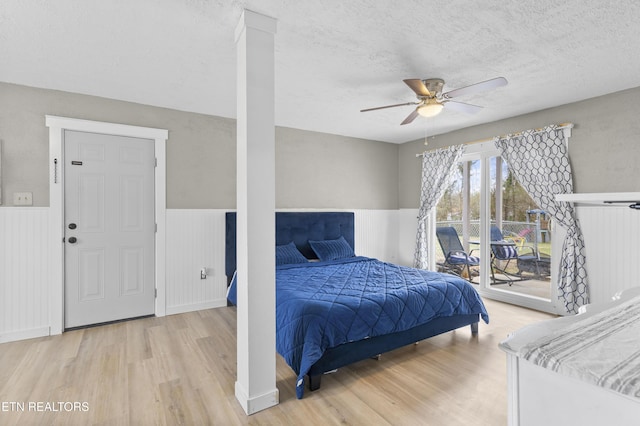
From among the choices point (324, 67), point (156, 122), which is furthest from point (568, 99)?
point (156, 122)

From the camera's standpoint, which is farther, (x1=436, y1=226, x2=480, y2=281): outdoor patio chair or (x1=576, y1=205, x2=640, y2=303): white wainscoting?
(x1=436, y1=226, x2=480, y2=281): outdoor patio chair

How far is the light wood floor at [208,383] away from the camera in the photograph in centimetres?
197

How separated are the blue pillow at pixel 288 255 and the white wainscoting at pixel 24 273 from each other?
235cm

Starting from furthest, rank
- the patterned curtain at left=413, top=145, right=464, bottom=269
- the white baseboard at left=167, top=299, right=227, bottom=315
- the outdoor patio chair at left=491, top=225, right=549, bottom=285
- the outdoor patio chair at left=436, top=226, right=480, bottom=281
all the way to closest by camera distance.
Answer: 1. the patterned curtain at left=413, top=145, right=464, bottom=269
2. the outdoor patio chair at left=436, top=226, right=480, bottom=281
3. the outdoor patio chair at left=491, top=225, right=549, bottom=285
4. the white baseboard at left=167, top=299, right=227, bottom=315

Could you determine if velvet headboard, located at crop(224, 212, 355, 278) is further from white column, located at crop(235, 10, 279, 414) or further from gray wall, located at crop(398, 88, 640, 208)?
gray wall, located at crop(398, 88, 640, 208)

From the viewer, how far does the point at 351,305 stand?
2432mm

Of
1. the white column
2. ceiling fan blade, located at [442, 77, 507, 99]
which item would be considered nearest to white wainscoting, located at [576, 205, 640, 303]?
ceiling fan blade, located at [442, 77, 507, 99]

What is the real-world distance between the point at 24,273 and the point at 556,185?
5663 millimetres

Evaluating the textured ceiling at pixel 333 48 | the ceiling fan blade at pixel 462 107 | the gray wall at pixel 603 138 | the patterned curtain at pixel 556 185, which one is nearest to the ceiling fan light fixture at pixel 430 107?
the ceiling fan blade at pixel 462 107

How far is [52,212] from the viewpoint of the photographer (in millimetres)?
3258

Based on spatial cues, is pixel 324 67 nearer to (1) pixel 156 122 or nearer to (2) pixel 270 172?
(2) pixel 270 172

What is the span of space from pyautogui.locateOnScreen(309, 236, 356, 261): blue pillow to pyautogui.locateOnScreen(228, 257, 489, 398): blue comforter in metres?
0.88

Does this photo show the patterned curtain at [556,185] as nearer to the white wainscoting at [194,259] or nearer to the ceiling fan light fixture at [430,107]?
the ceiling fan light fixture at [430,107]

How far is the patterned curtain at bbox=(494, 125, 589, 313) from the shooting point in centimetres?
359
